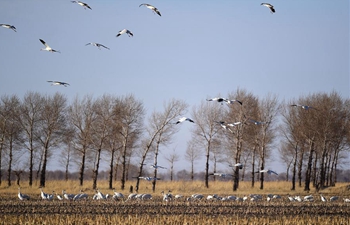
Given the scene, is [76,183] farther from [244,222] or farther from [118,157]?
[244,222]

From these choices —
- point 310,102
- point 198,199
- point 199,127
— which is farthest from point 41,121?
point 310,102

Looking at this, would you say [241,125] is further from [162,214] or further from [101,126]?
[162,214]

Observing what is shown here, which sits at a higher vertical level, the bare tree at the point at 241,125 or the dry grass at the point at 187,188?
the bare tree at the point at 241,125

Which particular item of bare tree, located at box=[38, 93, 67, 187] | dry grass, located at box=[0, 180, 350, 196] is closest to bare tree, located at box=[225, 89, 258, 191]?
dry grass, located at box=[0, 180, 350, 196]

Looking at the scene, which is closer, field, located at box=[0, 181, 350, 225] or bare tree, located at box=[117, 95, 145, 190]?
field, located at box=[0, 181, 350, 225]

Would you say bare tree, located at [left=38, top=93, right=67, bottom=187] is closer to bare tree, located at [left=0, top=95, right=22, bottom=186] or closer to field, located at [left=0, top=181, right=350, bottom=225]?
bare tree, located at [left=0, top=95, right=22, bottom=186]

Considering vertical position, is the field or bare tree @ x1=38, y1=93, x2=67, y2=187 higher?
bare tree @ x1=38, y1=93, x2=67, y2=187

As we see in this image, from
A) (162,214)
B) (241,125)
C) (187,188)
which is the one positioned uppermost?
(241,125)

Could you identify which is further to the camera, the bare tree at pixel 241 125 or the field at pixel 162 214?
the bare tree at pixel 241 125

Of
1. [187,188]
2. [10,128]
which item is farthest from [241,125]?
[10,128]

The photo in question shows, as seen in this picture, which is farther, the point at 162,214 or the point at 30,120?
the point at 30,120

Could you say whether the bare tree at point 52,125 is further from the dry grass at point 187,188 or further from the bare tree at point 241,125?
the bare tree at point 241,125

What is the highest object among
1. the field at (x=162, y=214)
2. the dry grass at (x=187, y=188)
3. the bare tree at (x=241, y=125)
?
the bare tree at (x=241, y=125)

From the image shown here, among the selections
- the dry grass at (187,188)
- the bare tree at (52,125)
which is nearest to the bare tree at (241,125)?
the dry grass at (187,188)
